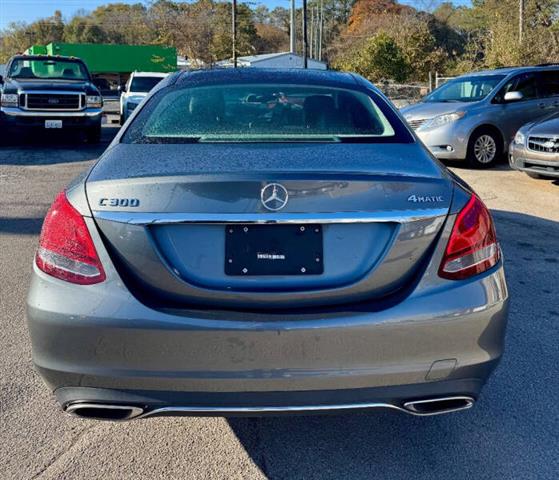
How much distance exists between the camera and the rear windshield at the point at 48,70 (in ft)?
48.5

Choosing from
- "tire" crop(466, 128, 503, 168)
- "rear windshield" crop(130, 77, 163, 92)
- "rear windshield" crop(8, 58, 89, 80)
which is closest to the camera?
"tire" crop(466, 128, 503, 168)

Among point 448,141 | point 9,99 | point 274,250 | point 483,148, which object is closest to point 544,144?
point 448,141

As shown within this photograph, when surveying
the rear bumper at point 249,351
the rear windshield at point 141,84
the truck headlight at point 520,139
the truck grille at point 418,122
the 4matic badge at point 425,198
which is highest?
the rear windshield at point 141,84

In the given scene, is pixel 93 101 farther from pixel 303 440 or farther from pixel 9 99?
pixel 303 440

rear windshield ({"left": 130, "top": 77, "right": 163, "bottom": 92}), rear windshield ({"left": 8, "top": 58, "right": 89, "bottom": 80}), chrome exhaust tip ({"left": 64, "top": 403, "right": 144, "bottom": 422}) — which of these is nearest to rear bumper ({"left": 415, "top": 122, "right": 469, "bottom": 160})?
rear windshield ({"left": 8, "top": 58, "right": 89, "bottom": 80})

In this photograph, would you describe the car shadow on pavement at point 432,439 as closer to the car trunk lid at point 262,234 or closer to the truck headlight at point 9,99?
the car trunk lid at point 262,234

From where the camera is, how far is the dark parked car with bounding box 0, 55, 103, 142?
538 inches

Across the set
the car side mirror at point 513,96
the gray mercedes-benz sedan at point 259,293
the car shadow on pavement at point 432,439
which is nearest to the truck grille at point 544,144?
the car side mirror at point 513,96

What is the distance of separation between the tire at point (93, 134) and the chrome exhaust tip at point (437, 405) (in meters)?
13.5

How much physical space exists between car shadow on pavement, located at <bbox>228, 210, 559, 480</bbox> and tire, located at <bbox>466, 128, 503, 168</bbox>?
25.6 ft

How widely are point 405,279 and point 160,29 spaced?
1834 inches

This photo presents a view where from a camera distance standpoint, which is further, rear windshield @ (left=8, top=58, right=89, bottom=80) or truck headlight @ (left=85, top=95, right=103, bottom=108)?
rear windshield @ (left=8, top=58, right=89, bottom=80)

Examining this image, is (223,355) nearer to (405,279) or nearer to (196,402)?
(196,402)

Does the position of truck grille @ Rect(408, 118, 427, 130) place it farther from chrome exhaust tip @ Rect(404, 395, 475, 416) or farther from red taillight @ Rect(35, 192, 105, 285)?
red taillight @ Rect(35, 192, 105, 285)
